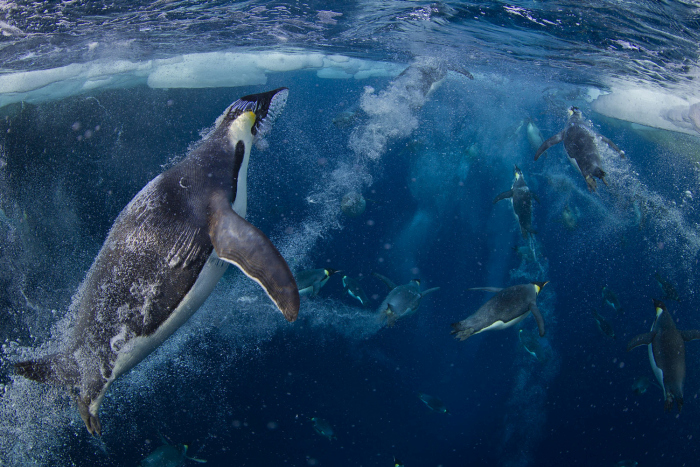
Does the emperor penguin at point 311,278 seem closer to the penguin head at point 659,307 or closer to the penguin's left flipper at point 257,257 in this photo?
the penguin's left flipper at point 257,257

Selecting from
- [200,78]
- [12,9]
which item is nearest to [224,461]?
[12,9]

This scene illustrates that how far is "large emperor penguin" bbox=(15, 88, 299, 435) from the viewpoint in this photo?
2613mm

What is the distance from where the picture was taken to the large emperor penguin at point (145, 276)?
8.57 feet

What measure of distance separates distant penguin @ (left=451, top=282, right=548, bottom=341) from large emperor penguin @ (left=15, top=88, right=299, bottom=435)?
11.8 feet

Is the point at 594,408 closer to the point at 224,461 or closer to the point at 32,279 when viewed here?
the point at 224,461

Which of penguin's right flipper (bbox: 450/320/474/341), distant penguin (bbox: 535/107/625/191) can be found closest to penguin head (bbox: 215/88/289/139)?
penguin's right flipper (bbox: 450/320/474/341)

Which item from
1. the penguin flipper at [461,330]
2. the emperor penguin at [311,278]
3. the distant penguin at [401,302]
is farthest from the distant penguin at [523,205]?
the emperor penguin at [311,278]

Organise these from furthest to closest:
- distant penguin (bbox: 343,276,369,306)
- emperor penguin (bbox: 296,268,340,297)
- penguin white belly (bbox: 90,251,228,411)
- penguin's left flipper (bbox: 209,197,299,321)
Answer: distant penguin (bbox: 343,276,369,306), emperor penguin (bbox: 296,268,340,297), penguin white belly (bbox: 90,251,228,411), penguin's left flipper (bbox: 209,197,299,321)

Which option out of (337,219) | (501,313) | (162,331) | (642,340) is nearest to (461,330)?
(501,313)

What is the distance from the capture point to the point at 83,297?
2809 millimetres

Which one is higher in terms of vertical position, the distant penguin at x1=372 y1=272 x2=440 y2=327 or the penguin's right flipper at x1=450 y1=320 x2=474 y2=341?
the penguin's right flipper at x1=450 y1=320 x2=474 y2=341

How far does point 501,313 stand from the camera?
481 centimetres

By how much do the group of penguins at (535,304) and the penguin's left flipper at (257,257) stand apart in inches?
129

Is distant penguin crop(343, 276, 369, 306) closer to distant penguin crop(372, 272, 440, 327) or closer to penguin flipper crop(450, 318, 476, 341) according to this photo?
distant penguin crop(372, 272, 440, 327)
